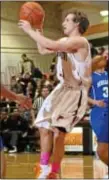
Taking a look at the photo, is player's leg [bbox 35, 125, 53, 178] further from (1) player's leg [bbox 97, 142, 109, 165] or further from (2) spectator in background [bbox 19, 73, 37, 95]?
(2) spectator in background [bbox 19, 73, 37, 95]

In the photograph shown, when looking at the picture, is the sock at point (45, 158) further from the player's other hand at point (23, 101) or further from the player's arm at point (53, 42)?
the player's other hand at point (23, 101)

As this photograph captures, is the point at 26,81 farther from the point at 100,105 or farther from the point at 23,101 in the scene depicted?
the point at 23,101

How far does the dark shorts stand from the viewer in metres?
5.13

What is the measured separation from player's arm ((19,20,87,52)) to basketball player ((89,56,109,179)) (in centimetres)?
61

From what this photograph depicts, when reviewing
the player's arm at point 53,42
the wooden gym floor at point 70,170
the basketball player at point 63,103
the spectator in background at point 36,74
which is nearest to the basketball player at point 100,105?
the basketball player at point 63,103

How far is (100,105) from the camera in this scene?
4.83 meters

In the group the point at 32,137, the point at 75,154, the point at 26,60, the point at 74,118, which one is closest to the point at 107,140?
the point at 74,118

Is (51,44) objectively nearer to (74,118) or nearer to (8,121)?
(74,118)

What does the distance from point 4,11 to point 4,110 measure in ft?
20.1

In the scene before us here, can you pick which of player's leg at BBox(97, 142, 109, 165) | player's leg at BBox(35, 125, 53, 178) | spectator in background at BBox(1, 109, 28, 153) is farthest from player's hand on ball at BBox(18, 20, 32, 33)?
spectator in background at BBox(1, 109, 28, 153)

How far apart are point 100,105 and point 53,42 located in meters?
0.83

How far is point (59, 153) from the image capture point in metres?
4.68

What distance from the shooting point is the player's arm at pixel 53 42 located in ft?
14.2

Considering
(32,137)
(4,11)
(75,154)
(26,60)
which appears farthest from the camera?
(4,11)
